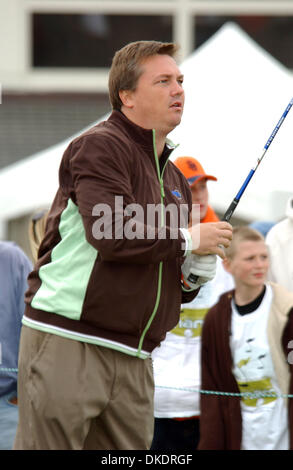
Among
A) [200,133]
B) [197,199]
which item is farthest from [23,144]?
[197,199]

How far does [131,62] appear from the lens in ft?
10.3

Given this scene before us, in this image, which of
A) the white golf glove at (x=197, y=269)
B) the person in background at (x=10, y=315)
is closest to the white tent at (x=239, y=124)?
the person in background at (x=10, y=315)

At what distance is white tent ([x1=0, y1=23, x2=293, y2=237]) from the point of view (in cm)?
627

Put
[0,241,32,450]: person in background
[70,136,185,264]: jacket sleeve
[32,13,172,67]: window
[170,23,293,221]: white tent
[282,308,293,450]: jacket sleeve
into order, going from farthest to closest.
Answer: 1. [32,13,172,67]: window
2. [170,23,293,221]: white tent
3. [282,308,293,450]: jacket sleeve
4. [0,241,32,450]: person in background
5. [70,136,185,264]: jacket sleeve

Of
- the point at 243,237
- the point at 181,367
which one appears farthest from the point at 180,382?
A: the point at 243,237

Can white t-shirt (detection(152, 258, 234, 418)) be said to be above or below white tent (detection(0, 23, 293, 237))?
below

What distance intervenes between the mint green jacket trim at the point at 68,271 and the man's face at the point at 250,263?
6.46 ft

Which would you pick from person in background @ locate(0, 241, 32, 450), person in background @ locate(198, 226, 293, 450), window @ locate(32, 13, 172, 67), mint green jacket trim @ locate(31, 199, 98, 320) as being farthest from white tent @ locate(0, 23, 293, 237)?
window @ locate(32, 13, 172, 67)

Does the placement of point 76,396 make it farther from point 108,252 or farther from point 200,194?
point 200,194

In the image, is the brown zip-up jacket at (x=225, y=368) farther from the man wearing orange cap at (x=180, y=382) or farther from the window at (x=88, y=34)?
the window at (x=88, y=34)

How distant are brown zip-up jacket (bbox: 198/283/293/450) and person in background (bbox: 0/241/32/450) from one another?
1001 mm

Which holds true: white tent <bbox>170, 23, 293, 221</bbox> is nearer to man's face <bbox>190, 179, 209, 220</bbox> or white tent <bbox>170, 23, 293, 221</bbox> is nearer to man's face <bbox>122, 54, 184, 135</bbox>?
man's face <bbox>190, 179, 209, 220</bbox>
